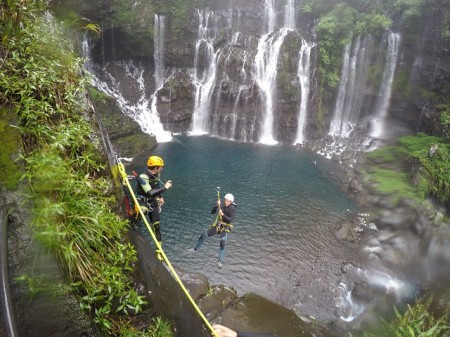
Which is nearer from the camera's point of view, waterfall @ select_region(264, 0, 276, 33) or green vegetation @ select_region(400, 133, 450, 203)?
green vegetation @ select_region(400, 133, 450, 203)

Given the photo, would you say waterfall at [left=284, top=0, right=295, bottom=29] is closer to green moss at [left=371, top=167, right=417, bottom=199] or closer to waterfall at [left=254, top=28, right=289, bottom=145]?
waterfall at [left=254, top=28, right=289, bottom=145]

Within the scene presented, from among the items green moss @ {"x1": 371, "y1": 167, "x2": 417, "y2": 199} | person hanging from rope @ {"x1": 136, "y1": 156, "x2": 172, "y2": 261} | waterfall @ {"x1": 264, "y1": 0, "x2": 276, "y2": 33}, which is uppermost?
waterfall @ {"x1": 264, "y1": 0, "x2": 276, "y2": 33}

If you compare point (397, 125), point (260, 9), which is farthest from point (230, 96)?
point (397, 125)

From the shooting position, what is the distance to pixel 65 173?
12.1 ft

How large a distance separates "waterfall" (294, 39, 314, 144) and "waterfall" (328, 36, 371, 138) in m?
2.55

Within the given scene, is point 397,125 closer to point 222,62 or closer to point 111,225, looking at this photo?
point 222,62

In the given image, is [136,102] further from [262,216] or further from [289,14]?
[262,216]

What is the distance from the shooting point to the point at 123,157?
20297 millimetres

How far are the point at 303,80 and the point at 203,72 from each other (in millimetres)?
7668

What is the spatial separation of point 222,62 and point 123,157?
1057cm

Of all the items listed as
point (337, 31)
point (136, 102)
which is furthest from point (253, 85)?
point (136, 102)

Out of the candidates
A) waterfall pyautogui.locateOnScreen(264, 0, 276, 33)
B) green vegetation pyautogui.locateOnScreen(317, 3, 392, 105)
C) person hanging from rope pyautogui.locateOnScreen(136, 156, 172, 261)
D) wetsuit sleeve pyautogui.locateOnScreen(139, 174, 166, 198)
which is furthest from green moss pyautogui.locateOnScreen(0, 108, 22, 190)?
waterfall pyautogui.locateOnScreen(264, 0, 276, 33)

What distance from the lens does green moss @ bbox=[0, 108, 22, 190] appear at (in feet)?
10.7

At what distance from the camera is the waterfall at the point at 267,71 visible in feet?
81.4
